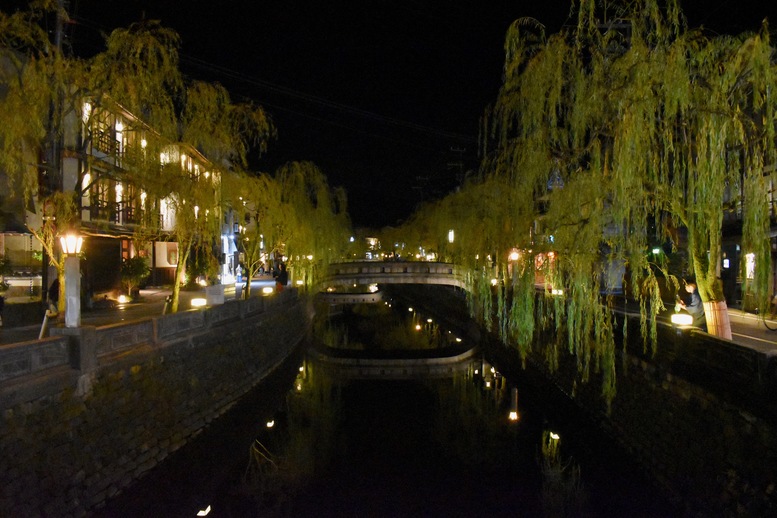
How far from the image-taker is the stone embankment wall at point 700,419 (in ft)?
22.9

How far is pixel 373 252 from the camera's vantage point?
89875 millimetres

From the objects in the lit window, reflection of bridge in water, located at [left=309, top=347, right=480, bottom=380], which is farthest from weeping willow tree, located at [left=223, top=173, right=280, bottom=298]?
the lit window

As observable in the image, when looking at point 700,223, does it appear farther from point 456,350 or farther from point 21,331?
point 456,350

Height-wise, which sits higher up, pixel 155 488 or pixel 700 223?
pixel 700 223

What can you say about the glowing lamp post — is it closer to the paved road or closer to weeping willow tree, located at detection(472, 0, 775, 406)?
the paved road

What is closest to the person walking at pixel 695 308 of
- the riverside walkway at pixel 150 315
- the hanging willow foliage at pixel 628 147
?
the riverside walkway at pixel 150 315

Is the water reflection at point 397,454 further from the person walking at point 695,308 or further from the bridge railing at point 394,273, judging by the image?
the bridge railing at point 394,273

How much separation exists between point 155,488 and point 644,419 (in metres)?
9.42

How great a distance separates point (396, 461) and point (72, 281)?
25.1 feet

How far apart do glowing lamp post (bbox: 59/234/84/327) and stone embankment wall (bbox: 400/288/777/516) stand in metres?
11.1

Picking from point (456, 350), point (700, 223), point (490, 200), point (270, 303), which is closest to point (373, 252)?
point (456, 350)

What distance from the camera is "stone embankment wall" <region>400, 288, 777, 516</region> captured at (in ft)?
22.9

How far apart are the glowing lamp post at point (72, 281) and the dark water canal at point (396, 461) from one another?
3288mm

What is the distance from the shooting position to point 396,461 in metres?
11.6
